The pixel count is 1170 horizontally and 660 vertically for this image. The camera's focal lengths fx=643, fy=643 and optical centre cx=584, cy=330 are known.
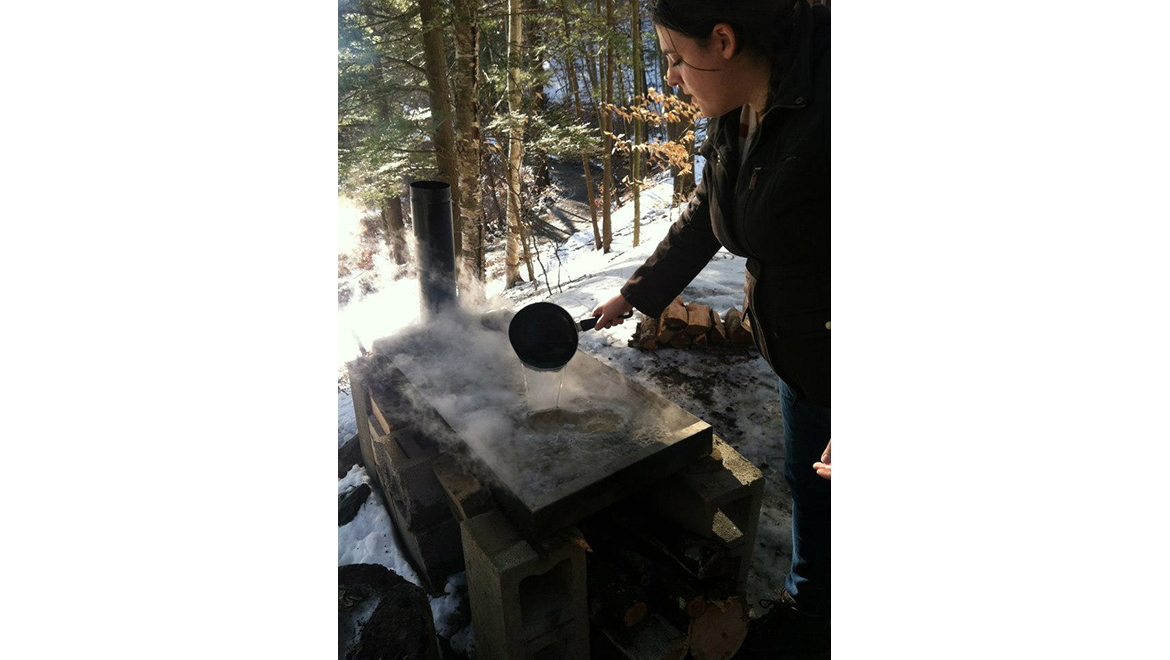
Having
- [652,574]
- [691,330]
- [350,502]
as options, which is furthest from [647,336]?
[652,574]

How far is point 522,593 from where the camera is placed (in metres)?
1.75

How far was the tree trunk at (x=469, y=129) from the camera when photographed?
3.66m

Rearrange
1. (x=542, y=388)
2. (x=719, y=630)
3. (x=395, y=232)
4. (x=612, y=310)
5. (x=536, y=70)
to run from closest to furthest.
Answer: (x=719, y=630) < (x=612, y=310) < (x=542, y=388) < (x=536, y=70) < (x=395, y=232)

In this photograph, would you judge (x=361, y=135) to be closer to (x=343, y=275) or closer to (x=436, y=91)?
(x=436, y=91)

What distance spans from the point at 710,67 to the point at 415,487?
1600mm

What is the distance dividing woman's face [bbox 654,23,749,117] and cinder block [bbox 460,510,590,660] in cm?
109

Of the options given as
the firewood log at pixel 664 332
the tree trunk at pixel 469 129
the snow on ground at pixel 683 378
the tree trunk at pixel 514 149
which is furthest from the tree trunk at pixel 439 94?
the firewood log at pixel 664 332

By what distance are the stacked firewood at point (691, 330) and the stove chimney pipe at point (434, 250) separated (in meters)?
1.37

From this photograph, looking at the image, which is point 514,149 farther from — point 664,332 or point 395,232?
point 664,332

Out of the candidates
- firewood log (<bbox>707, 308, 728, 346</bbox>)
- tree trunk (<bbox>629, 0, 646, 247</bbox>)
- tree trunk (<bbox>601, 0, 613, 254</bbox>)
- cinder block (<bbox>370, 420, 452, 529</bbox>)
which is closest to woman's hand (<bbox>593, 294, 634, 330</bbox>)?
cinder block (<bbox>370, 420, 452, 529</bbox>)

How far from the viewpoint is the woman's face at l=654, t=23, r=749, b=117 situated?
1.25 meters
